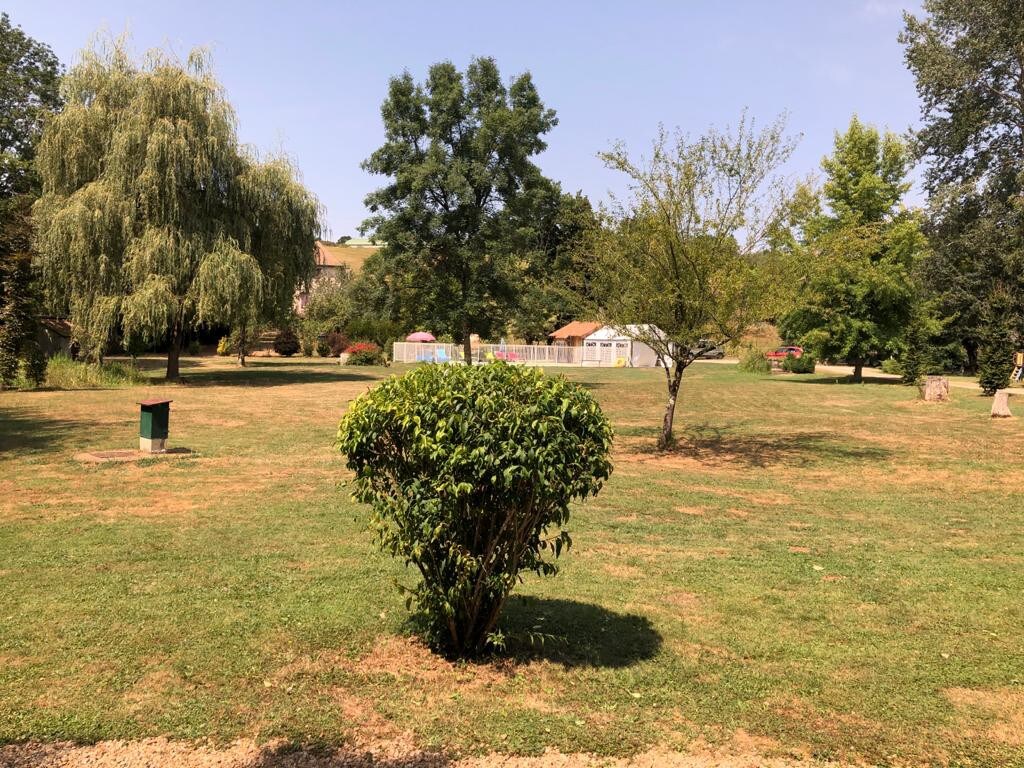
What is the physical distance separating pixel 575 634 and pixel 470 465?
5.67ft

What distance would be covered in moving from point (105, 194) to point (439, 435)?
26.1m

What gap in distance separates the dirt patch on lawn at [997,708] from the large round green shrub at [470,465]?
2.19 m

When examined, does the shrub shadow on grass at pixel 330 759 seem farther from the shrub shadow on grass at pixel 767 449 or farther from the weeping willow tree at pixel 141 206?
the weeping willow tree at pixel 141 206

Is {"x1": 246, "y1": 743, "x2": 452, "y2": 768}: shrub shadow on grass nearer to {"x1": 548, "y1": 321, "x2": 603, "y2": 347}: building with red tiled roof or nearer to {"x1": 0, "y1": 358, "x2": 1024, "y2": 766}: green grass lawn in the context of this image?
{"x1": 0, "y1": 358, "x2": 1024, "y2": 766}: green grass lawn

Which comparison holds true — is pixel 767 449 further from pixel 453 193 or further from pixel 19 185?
pixel 19 185

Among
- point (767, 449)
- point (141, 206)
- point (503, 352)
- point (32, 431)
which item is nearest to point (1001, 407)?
point (767, 449)

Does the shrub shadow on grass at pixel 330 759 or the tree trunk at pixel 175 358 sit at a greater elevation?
the tree trunk at pixel 175 358

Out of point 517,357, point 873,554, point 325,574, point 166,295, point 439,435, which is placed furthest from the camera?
point 517,357

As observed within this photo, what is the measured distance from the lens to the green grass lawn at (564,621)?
344 cm

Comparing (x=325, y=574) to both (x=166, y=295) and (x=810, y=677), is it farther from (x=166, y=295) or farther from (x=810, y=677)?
(x=166, y=295)

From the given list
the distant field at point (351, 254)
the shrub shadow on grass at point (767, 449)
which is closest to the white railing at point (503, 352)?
the shrub shadow on grass at point (767, 449)

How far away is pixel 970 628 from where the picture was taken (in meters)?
4.86

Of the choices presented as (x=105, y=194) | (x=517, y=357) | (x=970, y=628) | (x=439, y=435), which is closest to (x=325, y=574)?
(x=439, y=435)

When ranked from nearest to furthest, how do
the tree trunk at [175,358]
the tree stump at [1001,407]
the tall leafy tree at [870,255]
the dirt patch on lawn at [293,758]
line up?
the dirt patch on lawn at [293,758] < the tree stump at [1001,407] < the tree trunk at [175,358] < the tall leafy tree at [870,255]
